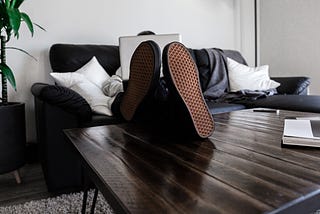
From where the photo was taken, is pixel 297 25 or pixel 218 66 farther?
pixel 297 25

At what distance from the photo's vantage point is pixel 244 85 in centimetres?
237

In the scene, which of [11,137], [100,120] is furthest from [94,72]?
[11,137]

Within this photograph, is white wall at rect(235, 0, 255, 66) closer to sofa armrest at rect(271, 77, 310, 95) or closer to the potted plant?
sofa armrest at rect(271, 77, 310, 95)

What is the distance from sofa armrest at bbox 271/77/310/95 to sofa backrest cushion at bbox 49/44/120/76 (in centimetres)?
137

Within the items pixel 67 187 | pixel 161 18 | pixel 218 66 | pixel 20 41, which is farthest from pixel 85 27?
pixel 67 187

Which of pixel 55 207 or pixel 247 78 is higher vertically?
pixel 247 78

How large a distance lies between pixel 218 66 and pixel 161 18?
711 mm

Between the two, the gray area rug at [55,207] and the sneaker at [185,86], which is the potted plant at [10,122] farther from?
the sneaker at [185,86]

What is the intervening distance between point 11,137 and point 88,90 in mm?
501

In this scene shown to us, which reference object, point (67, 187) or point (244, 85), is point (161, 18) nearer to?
point (244, 85)

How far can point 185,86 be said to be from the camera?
688 mm

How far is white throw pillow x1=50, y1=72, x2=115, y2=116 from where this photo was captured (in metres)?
1.64

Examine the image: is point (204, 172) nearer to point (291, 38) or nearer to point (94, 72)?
point (94, 72)

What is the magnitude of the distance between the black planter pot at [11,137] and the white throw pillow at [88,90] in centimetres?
30
